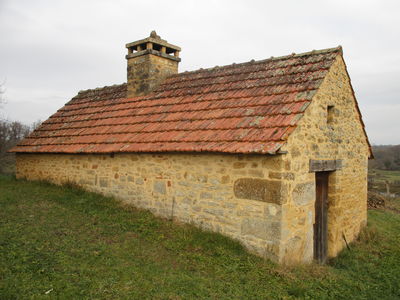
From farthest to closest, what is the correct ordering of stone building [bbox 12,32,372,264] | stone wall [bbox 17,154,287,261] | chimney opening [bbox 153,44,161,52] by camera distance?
chimney opening [bbox 153,44,161,52] < stone building [bbox 12,32,372,264] < stone wall [bbox 17,154,287,261]

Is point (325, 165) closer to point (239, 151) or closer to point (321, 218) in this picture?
point (321, 218)

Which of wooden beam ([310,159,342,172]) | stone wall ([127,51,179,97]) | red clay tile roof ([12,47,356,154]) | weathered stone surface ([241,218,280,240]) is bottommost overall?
weathered stone surface ([241,218,280,240])

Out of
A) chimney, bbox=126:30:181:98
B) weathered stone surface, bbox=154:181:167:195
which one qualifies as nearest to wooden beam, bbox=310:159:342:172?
weathered stone surface, bbox=154:181:167:195

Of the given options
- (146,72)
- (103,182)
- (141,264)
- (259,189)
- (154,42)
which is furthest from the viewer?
(154,42)

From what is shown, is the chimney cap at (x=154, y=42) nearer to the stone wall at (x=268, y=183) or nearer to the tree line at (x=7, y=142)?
the stone wall at (x=268, y=183)

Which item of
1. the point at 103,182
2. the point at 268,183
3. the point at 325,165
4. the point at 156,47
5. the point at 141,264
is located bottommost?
the point at 141,264

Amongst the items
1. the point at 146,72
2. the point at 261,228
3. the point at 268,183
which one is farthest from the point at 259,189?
the point at 146,72

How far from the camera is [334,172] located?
677cm

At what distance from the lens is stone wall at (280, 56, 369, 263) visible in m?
5.32

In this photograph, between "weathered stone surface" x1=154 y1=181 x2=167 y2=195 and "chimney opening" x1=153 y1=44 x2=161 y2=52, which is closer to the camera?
"weathered stone surface" x1=154 y1=181 x2=167 y2=195

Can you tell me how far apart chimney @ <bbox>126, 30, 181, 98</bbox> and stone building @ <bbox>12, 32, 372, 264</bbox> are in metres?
0.04

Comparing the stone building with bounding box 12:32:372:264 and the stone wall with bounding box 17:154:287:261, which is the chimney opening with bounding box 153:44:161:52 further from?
the stone wall with bounding box 17:154:287:261

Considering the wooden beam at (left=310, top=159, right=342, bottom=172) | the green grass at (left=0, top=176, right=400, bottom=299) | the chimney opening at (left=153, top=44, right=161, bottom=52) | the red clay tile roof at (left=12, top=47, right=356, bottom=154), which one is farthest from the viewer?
the chimney opening at (left=153, top=44, right=161, bottom=52)

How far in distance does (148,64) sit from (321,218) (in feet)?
21.9
